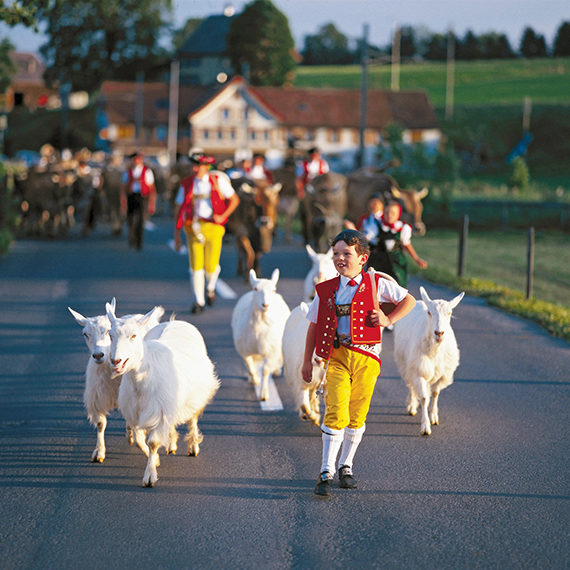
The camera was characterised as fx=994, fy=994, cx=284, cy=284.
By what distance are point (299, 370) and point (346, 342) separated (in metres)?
1.82

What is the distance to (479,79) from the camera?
119 metres

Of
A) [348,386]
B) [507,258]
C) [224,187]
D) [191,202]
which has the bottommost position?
[507,258]

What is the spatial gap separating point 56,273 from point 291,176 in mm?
9091

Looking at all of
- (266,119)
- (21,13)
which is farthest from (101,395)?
(266,119)

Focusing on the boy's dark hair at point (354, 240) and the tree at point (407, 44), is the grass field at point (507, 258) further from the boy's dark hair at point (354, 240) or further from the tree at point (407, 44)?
the tree at point (407, 44)

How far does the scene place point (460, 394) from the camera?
9.98m

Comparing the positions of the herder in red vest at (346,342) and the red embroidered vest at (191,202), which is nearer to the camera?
the herder in red vest at (346,342)

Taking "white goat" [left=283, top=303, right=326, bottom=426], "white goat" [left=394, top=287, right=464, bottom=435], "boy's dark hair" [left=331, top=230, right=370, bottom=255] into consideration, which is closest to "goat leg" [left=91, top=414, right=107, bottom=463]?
"white goat" [left=283, top=303, right=326, bottom=426]

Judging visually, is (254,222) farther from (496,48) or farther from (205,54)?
(496,48)

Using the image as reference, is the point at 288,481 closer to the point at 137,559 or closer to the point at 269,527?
the point at 269,527

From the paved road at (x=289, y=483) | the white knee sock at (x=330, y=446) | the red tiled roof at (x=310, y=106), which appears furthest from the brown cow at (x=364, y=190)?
the red tiled roof at (x=310, y=106)

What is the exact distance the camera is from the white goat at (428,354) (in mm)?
8297

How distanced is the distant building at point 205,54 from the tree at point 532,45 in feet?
155

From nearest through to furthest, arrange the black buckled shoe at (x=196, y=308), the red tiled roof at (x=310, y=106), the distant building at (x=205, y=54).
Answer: the black buckled shoe at (x=196, y=308), the red tiled roof at (x=310, y=106), the distant building at (x=205, y=54)
